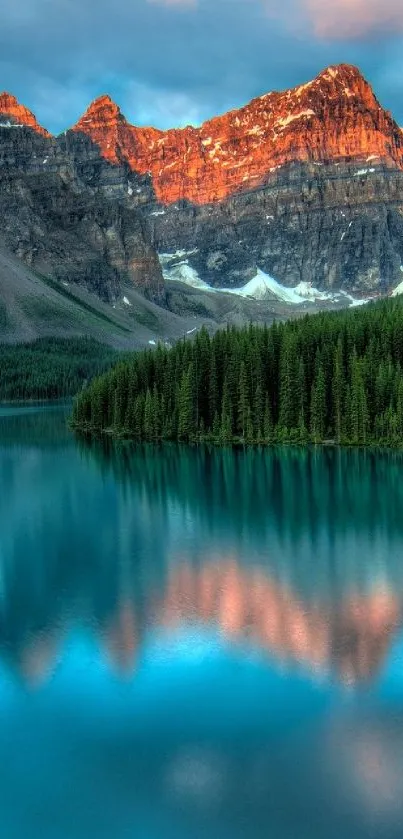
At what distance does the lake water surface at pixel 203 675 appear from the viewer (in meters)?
17.6

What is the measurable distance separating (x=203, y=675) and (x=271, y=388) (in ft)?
258

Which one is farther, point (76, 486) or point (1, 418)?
point (1, 418)

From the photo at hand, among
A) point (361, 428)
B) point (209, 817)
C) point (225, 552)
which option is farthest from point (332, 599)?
point (361, 428)

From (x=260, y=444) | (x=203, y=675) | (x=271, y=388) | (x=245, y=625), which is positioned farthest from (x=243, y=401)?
(x=203, y=675)

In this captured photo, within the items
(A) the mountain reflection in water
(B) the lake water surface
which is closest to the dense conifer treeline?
(B) the lake water surface

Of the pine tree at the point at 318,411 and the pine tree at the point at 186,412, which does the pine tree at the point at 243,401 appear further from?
the pine tree at the point at 318,411

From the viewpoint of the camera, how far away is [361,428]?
89375 mm

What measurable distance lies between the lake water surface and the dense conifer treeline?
40222mm

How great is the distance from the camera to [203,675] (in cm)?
2422

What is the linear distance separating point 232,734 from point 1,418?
14166 centimetres

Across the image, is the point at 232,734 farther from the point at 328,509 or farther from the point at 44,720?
the point at 328,509

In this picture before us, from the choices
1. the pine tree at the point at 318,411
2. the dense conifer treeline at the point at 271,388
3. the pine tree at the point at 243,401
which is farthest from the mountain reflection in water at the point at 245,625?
the pine tree at the point at 243,401

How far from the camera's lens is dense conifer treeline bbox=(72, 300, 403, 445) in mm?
91062

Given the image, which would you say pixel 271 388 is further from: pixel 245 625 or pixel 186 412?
pixel 245 625
